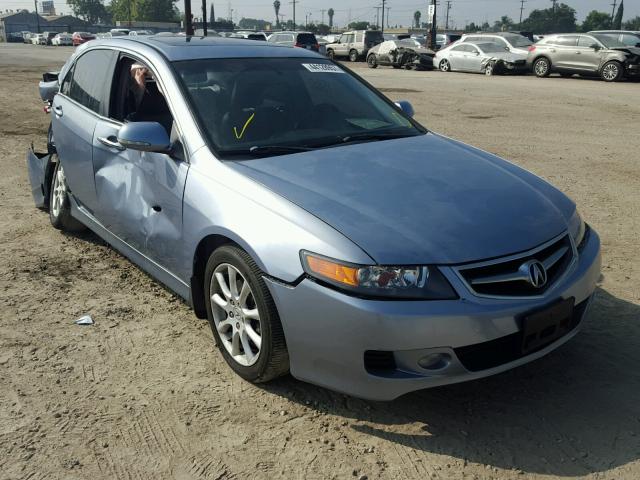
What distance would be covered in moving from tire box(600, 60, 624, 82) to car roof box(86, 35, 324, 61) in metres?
19.1

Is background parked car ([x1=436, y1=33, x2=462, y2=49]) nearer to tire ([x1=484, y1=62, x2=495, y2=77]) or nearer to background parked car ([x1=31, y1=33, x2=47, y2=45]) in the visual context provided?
tire ([x1=484, y1=62, x2=495, y2=77])

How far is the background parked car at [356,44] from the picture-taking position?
3553 cm

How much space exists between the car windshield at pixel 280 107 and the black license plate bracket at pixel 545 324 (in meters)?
1.57

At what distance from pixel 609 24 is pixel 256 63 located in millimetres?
105574

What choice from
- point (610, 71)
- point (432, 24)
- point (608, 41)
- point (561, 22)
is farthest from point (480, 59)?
point (561, 22)

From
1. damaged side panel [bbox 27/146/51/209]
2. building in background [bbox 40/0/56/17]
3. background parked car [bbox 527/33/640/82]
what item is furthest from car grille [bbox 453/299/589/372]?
building in background [bbox 40/0/56/17]

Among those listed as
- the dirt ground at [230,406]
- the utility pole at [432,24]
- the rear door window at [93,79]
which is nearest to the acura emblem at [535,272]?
the dirt ground at [230,406]

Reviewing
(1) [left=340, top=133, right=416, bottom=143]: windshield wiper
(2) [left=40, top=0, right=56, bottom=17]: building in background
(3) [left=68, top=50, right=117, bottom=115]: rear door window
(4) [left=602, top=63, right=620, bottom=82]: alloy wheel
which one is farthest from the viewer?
(2) [left=40, top=0, right=56, bottom=17]: building in background

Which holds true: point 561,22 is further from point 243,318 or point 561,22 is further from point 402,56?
point 243,318

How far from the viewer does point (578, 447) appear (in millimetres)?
2828

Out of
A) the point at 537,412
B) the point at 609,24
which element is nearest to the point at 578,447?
the point at 537,412

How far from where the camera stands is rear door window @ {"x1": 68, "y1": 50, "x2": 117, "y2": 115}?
4594 millimetres

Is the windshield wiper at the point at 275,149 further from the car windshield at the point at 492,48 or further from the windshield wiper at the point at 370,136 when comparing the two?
the car windshield at the point at 492,48

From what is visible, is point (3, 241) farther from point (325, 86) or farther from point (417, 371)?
point (417, 371)
